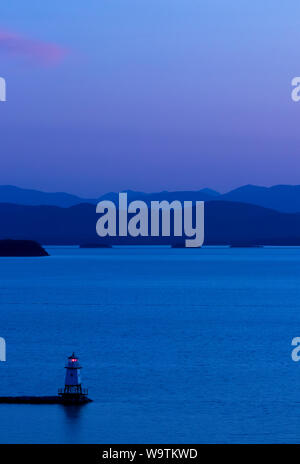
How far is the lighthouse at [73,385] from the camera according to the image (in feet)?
128

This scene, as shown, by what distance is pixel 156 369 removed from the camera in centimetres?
5131

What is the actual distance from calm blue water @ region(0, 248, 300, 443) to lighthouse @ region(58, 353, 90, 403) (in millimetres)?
623

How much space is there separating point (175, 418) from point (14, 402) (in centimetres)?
697

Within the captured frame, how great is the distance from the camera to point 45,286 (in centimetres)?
13912

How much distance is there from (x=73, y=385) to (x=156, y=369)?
12219 millimetres

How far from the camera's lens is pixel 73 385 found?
39719mm

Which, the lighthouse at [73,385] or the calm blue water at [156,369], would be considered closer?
the calm blue water at [156,369]

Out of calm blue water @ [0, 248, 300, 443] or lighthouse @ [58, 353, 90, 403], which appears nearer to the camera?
calm blue water @ [0, 248, 300, 443]

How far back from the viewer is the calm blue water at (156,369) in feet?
118

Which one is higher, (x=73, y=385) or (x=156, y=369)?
(x=156, y=369)

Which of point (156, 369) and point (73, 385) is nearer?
point (73, 385)

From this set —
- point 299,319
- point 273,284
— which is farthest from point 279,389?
point 273,284

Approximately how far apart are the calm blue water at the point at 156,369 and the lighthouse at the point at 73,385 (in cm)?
62

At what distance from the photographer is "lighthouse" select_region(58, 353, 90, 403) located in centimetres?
3891
